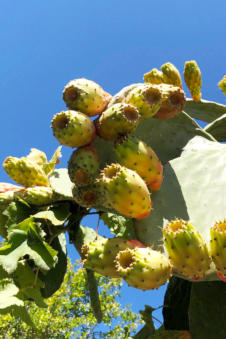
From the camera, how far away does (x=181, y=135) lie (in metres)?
1.63

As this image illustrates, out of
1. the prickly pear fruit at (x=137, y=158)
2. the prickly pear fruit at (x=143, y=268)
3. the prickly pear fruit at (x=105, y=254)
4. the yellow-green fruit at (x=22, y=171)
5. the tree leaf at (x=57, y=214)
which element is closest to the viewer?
the prickly pear fruit at (x=143, y=268)

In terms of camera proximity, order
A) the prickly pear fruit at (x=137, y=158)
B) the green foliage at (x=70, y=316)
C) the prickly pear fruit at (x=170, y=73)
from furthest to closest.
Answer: the green foliage at (x=70, y=316), the prickly pear fruit at (x=170, y=73), the prickly pear fruit at (x=137, y=158)

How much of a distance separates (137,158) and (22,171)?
0.50 m

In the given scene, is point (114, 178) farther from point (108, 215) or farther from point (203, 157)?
point (108, 215)

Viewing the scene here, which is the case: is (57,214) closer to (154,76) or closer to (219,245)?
(219,245)

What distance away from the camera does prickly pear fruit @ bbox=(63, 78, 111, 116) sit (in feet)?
4.42

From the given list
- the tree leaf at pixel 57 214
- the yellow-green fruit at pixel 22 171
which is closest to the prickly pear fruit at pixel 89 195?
the tree leaf at pixel 57 214

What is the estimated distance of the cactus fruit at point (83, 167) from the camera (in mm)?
1271

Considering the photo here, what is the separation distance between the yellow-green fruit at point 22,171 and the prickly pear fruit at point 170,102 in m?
0.55

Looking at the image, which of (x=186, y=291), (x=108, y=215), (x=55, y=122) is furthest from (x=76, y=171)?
(x=108, y=215)

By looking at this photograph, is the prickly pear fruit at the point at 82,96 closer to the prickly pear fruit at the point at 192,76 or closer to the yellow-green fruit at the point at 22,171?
the yellow-green fruit at the point at 22,171

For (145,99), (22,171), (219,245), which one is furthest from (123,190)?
(22,171)

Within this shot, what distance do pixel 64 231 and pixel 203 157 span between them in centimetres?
64

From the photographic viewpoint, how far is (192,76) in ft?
6.49
